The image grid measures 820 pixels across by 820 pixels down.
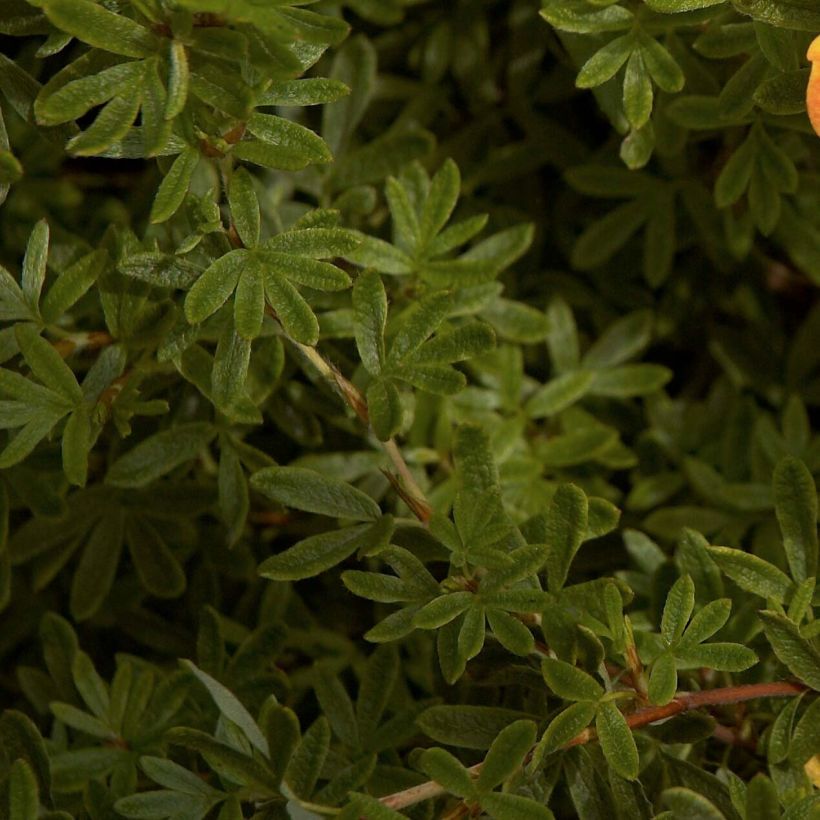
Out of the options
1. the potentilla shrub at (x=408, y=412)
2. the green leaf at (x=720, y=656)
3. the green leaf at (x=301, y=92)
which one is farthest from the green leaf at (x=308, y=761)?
the green leaf at (x=301, y=92)

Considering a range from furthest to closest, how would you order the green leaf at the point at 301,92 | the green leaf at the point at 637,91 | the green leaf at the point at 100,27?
the green leaf at the point at 637,91 < the green leaf at the point at 301,92 < the green leaf at the point at 100,27

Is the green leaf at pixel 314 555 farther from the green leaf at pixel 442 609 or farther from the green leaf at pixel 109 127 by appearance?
the green leaf at pixel 109 127

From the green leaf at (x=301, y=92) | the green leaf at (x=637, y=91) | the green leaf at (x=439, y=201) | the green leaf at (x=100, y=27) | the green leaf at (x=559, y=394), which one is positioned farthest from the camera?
the green leaf at (x=559, y=394)

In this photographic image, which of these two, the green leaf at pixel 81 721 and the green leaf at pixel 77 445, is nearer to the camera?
the green leaf at pixel 77 445

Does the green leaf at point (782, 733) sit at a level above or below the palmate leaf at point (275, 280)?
below

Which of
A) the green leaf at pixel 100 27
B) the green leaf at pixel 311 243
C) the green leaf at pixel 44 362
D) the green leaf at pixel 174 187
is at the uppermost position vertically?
the green leaf at pixel 100 27

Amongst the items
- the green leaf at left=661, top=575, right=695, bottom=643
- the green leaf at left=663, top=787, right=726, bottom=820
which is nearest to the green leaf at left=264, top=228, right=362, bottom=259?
the green leaf at left=661, top=575, right=695, bottom=643
